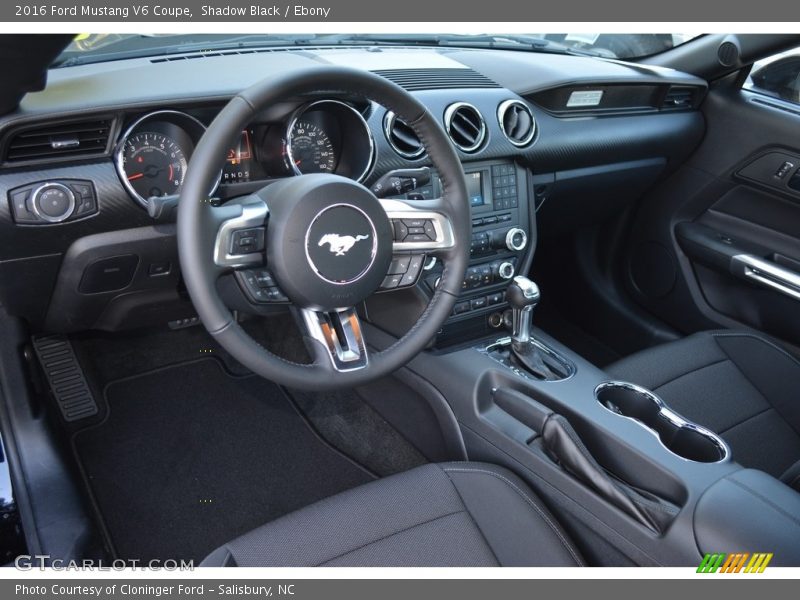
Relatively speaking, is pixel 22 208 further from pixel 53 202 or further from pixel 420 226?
pixel 420 226

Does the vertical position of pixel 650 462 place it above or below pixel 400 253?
below

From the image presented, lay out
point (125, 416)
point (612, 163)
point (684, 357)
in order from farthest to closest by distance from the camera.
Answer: point (612, 163), point (125, 416), point (684, 357)

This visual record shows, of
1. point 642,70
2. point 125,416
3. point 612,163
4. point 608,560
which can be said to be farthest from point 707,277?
point 125,416

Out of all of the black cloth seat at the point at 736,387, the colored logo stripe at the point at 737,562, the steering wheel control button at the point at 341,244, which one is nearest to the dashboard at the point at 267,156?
the steering wheel control button at the point at 341,244

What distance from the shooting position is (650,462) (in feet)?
5.33

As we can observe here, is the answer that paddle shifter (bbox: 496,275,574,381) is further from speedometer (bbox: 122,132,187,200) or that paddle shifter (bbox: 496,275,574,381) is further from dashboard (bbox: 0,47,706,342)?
speedometer (bbox: 122,132,187,200)

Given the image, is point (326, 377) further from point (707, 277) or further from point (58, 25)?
point (707, 277)

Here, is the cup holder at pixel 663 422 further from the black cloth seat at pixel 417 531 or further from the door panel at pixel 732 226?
the door panel at pixel 732 226

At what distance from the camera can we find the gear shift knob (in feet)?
6.66

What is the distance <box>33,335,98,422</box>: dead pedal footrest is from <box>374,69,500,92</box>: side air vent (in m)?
1.35

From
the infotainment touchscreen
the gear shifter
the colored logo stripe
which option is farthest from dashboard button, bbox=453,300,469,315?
the colored logo stripe

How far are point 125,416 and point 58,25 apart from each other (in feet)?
4.85

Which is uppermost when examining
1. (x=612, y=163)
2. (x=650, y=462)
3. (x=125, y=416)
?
(x=612, y=163)

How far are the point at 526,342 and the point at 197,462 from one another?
1.13 metres
